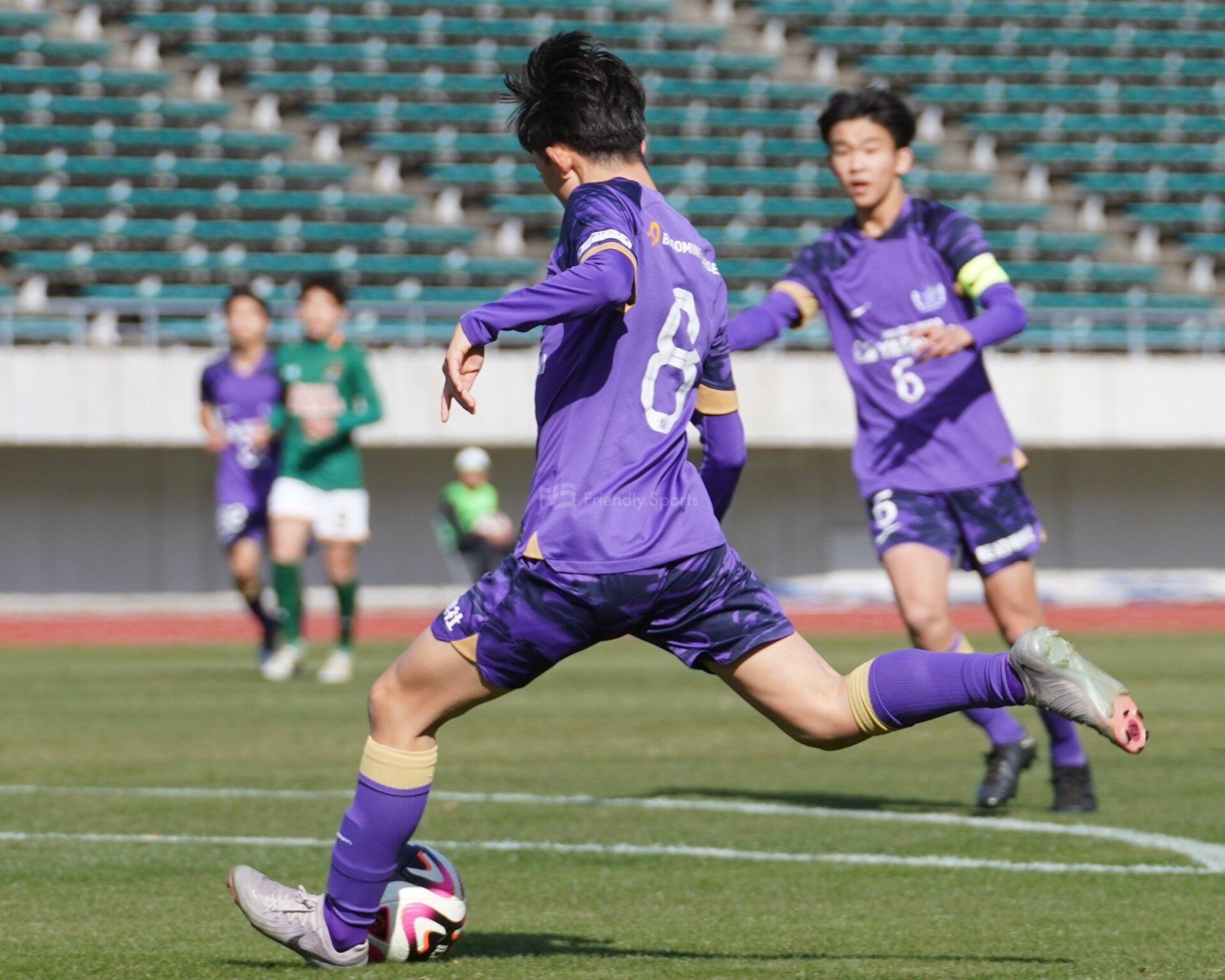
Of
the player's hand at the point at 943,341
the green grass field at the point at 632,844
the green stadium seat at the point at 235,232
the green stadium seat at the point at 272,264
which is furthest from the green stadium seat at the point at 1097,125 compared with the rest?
the player's hand at the point at 943,341

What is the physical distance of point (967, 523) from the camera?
21.5 ft

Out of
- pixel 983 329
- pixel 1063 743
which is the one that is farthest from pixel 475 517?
pixel 983 329

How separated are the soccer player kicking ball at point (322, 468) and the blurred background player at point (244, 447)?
1.14 feet

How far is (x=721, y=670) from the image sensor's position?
3.96 meters

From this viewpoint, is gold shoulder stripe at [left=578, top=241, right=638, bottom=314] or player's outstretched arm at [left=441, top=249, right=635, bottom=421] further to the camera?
gold shoulder stripe at [left=578, top=241, right=638, bottom=314]

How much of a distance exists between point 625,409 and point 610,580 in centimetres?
36

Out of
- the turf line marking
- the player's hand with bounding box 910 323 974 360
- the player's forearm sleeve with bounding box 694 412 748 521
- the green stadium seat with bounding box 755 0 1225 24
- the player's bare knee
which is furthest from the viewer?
the green stadium seat with bounding box 755 0 1225 24

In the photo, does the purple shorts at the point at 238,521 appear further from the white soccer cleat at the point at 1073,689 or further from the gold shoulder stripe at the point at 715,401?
the white soccer cleat at the point at 1073,689

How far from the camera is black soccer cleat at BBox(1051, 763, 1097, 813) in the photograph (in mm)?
6449

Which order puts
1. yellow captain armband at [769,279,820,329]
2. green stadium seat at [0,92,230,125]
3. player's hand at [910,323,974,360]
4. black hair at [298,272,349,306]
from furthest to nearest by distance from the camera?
green stadium seat at [0,92,230,125] < black hair at [298,272,349,306] < yellow captain armband at [769,279,820,329] < player's hand at [910,323,974,360]

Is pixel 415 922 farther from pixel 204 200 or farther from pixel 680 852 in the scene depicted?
pixel 204 200

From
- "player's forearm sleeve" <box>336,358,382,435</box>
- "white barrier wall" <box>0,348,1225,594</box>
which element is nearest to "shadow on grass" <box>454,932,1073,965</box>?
"player's forearm sleeve" <box>336,358,382,435</box>

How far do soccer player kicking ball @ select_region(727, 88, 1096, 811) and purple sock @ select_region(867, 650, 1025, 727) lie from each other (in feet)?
7.87

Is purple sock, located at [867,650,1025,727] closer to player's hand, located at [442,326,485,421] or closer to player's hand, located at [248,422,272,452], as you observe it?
player's hand, located at [442,326,485,421]
